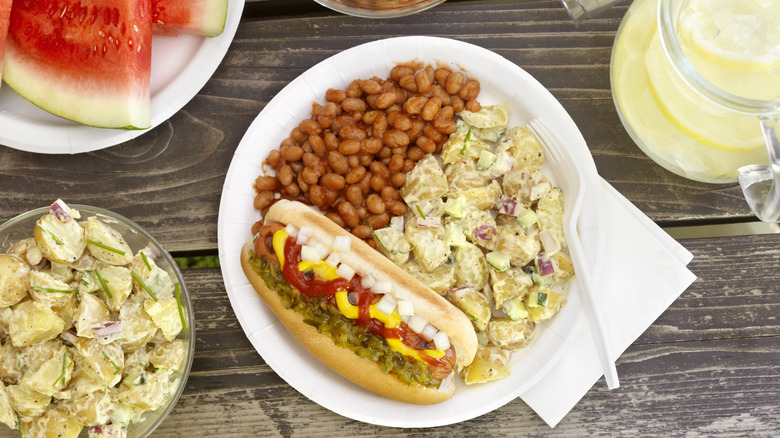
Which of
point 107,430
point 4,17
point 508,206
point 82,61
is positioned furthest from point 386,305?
point 4,17

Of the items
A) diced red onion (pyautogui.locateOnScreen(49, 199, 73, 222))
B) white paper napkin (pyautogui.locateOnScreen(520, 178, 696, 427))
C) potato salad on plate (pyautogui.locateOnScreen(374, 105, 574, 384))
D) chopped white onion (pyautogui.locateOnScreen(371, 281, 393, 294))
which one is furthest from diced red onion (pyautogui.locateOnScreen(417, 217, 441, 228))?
diced red onion (pyautogui.locateOnScreen(49, 199, 73, 222))

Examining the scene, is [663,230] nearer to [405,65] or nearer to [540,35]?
[540,35]

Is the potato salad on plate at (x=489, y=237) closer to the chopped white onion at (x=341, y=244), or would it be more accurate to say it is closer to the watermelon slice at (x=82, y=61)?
the chopped white onion at (x=341, y=244)

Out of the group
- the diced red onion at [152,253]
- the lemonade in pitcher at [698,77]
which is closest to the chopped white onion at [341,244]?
the diced red onion at [152,253]

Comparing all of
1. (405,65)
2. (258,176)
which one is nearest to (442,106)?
(405,65)

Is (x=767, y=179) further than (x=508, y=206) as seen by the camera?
No

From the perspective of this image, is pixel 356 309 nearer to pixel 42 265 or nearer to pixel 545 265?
pixel 545 265
